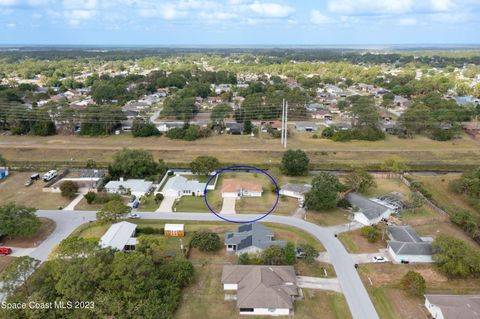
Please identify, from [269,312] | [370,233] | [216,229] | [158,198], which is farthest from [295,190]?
[269,312]

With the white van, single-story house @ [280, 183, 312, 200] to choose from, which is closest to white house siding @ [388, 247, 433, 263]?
single-story house @ [280, 183, 312, 200]

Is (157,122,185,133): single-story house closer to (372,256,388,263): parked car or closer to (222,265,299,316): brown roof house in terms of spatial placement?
(222,265,299,316): brown roof house

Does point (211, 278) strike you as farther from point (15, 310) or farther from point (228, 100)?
point (228, 100)

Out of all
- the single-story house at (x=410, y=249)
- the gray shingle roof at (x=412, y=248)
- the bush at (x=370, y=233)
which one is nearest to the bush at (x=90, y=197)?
the bush at (x=370, y=233)

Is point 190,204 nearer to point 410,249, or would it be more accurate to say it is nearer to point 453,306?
point 410,249

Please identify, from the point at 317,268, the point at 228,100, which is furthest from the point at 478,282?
the point at 228,100

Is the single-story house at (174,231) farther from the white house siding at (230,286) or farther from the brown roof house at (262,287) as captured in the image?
the white house siding at (230,286)
